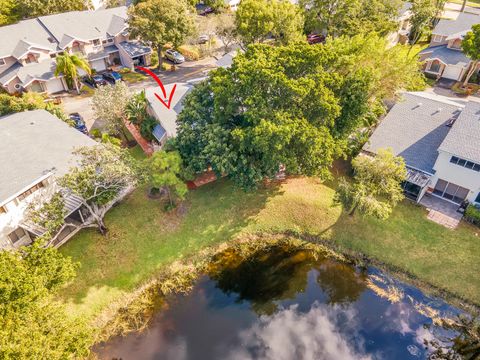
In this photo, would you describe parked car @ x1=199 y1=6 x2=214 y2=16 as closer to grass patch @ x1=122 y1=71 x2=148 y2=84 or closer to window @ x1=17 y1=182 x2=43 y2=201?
grass patch @ x1=122 y1=71 x2=148 y2=84

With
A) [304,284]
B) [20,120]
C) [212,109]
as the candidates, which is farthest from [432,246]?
[20,120]

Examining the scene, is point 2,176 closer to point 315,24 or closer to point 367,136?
point 367,136

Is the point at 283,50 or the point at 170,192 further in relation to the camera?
the point at 170,192

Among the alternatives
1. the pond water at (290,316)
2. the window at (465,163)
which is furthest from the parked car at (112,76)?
the window at (465,163)

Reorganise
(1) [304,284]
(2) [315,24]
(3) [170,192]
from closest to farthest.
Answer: (1) [304,284] → (3) [170,192] → (2) [315,24]

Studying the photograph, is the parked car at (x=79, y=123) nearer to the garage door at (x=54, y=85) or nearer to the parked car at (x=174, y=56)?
the garage door at (x=54, y=85)

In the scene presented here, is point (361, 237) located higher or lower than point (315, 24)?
lower
